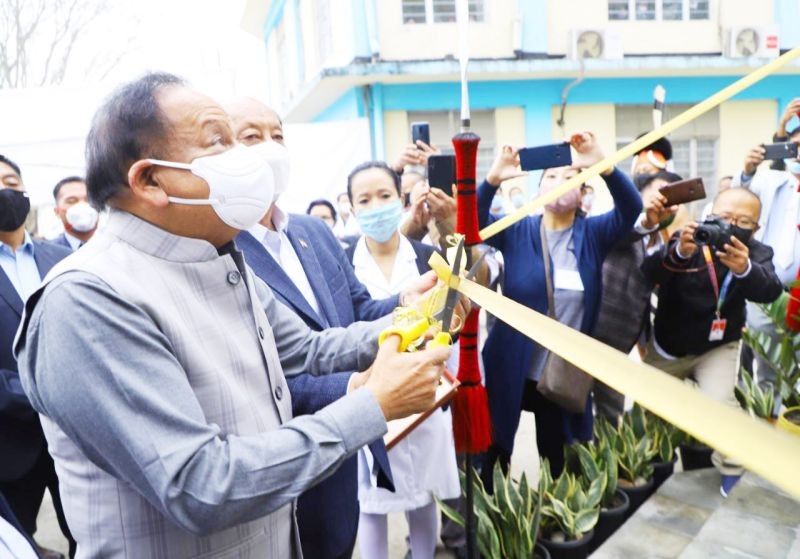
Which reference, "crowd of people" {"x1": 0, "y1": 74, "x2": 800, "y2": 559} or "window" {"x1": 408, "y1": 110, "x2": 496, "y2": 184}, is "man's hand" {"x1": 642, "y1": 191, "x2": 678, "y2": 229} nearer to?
"crowd of people" {"x1": 0, "y1": 74, "x2": 800, "y2": 559}

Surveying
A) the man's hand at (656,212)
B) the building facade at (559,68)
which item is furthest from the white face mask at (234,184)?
the building facade at (559,68)

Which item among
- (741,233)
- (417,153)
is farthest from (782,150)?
(417,153)

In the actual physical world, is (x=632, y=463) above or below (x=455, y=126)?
below

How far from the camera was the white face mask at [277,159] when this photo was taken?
4.82ft

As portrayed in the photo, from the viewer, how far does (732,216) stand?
10.3ft

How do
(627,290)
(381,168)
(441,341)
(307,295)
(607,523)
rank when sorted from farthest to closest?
(627,290) → (381,168) → (607,523) → (307,295) → (441,341)

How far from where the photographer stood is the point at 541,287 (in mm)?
2852

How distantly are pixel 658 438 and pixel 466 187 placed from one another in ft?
7.66

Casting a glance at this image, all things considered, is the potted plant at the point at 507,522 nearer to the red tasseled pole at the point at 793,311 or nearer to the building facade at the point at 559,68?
the red tasseled pole at the point at 793,311

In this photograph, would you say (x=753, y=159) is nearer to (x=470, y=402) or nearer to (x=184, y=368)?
(x=470, y=402)

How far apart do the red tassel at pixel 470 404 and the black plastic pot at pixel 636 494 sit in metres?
1.61

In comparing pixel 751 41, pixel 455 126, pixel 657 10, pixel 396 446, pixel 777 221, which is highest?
pixel 657 10

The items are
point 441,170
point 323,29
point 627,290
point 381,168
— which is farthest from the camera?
point 323,29

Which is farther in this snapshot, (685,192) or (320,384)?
(685,192)
